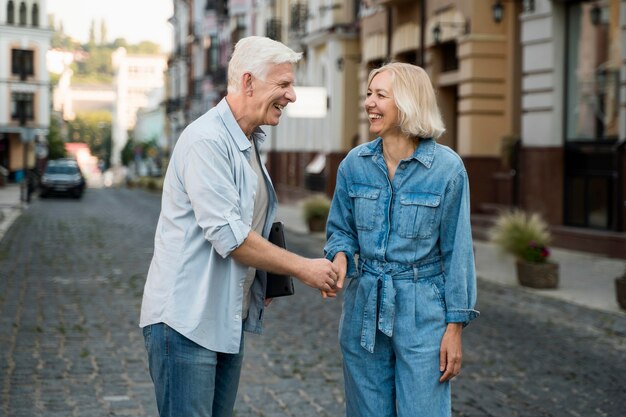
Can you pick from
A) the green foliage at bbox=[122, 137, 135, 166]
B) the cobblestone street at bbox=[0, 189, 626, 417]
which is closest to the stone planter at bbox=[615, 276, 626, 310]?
the cobblestone street at bbox=[0, 189, 626, 417]

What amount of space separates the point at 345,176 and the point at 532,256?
10.5 metres

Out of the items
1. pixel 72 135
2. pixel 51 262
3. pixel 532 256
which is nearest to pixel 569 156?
pixel 532 256

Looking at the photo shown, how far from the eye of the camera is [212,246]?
3.97 m

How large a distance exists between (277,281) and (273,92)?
0.72 metres

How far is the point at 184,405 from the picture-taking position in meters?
4.07

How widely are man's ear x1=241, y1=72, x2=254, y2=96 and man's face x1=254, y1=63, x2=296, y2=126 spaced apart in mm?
19

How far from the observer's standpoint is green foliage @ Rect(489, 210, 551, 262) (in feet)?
47.9

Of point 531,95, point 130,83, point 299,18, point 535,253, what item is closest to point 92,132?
point 130,83

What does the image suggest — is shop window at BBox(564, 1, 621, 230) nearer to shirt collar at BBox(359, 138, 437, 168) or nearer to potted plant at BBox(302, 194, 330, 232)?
potted plant at BBox(302, 194, 330, 232)

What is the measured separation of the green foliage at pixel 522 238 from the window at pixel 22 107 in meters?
61.8

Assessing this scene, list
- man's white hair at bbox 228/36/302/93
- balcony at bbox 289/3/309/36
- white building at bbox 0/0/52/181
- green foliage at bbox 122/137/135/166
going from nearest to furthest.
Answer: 1. man's white hair at bbox 228/36/302/93
2. balcony at bbox 289/3/309/36
3. white building at bbox 0/0/52/181
4. green foliage at bbox 122/137/135/166

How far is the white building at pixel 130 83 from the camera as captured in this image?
193500mm

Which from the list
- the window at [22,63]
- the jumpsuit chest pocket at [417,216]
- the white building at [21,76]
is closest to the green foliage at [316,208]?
the jumpsuit chest pocket at [417,216]

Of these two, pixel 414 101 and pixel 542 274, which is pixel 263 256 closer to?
pixel 414 101
